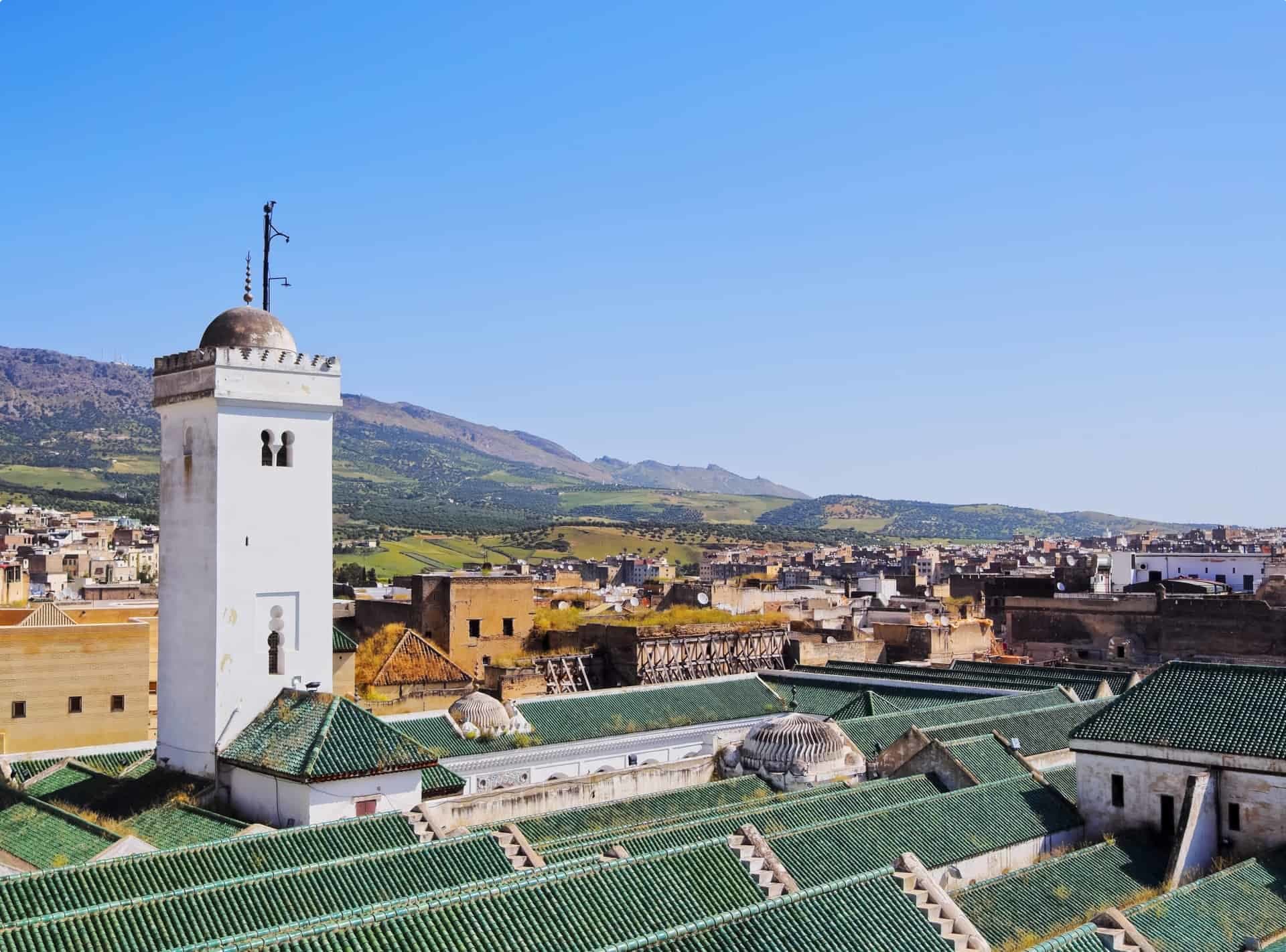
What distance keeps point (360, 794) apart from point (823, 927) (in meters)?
7.88

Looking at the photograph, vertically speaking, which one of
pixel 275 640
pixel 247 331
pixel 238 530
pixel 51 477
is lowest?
pixel 275 640

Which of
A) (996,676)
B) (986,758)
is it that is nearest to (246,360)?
(986,758)

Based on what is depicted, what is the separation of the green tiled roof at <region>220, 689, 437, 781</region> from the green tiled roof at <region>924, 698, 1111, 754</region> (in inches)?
380

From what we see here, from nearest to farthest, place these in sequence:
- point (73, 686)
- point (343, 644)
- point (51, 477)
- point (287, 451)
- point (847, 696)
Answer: point (287, 451) < point (73, 686) < point (343, 644) < point (847, 696) < point (51, 477)

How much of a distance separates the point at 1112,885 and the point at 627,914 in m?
7.96

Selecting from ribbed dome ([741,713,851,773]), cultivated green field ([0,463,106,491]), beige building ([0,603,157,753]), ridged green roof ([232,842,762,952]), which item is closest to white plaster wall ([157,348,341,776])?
beige building ([0,603,157,753])

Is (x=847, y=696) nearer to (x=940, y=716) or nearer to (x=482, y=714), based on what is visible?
(x=940, y=716)

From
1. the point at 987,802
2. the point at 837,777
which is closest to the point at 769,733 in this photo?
the point at 837,777

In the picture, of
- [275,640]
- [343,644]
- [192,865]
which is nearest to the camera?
[192,865]

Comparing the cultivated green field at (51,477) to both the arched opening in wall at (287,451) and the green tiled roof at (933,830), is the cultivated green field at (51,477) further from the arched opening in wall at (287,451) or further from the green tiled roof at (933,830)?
the green tiled roof at (933,830)

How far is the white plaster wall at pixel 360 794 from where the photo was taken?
54.6 feet

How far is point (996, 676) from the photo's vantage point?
3303 centimetres

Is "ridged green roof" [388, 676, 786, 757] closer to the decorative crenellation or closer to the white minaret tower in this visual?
the white minaret tower

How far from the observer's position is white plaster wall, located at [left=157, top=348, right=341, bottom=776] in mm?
18516
